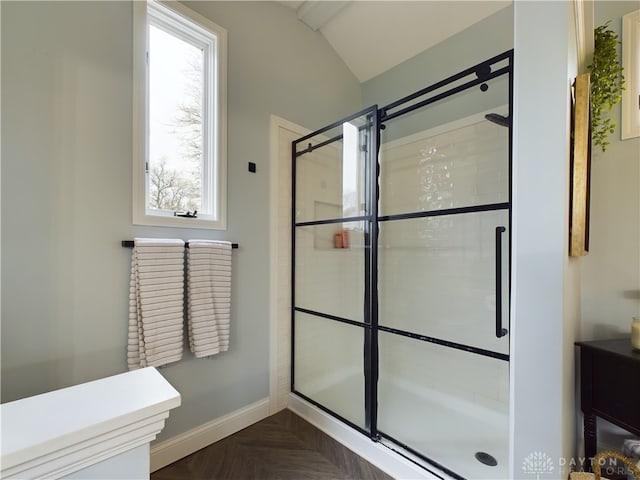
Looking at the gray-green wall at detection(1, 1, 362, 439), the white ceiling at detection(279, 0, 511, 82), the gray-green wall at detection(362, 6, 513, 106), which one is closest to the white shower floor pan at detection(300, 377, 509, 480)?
the gray-green wall at detection(1, 1, 362, 439)

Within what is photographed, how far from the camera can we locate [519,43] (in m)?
1.12

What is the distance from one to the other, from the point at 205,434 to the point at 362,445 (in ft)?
3.24

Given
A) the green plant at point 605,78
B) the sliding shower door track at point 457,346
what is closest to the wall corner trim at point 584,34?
the green plant at point 605,78

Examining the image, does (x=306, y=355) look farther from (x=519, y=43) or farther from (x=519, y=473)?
(x=519, y=43)

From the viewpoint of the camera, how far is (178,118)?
1.81m

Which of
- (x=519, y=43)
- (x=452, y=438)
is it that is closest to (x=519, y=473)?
(x=452, y=438)

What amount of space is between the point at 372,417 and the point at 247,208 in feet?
5.34

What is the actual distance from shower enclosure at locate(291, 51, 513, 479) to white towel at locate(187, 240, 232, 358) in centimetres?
65

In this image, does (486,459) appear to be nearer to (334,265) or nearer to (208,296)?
(334,265)

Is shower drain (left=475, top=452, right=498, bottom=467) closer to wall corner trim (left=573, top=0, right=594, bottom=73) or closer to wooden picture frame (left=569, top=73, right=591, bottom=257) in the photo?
wooden picture frame (left=569, top=73, right=591, bottom=257)

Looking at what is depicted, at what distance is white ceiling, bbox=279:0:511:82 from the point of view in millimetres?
2180

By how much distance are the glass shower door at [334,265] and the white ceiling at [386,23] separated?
1.04 meters

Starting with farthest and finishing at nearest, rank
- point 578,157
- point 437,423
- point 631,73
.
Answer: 1. point 437,423
2. point 631,73
3. point 578,157

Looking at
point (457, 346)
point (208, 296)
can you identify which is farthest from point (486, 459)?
point (208, 296)
